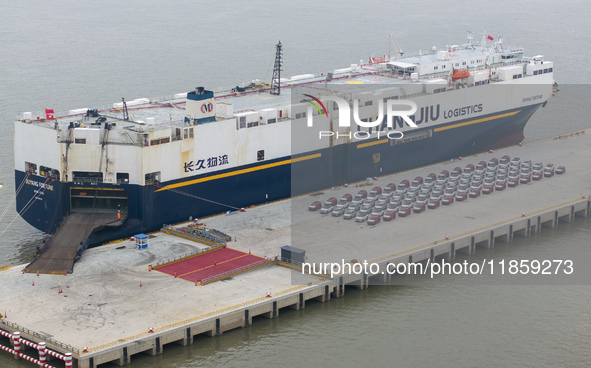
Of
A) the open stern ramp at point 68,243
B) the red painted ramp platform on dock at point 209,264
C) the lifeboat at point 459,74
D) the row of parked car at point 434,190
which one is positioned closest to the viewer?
the red painted ramp platform on dock at point 209,264

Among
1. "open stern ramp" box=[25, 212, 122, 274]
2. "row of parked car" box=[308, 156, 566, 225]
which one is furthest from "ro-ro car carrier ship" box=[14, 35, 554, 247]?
"row of parked car" box=[308, 156, 566, 225]

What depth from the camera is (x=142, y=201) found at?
8012 cm

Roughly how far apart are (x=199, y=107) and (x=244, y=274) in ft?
58.2

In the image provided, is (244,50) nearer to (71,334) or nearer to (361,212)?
(361,212)

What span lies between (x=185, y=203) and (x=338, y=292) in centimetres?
1713

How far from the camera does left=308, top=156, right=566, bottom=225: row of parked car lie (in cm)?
8612

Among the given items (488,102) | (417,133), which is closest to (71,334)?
(417,133)

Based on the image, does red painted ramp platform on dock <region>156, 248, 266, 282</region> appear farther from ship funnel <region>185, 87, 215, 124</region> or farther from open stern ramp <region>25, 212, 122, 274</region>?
ship funnel <region>185, 87, 215, 124</region>

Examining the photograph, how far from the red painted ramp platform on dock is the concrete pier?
3.35 ft

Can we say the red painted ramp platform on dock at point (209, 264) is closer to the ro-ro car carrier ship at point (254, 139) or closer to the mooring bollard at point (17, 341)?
the ro-ro car carrier ship at point (254, 139)

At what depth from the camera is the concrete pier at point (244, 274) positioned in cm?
6309

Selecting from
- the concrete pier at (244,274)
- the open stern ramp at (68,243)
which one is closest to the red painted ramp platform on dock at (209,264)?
the concrete pier at (244,274)

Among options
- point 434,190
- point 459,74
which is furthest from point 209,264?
point 459,74

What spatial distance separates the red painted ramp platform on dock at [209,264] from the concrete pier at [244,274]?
1021mm
